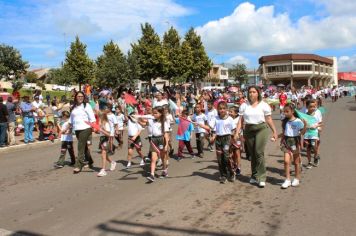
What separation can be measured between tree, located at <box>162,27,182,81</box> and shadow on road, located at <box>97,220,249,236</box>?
1525 inches

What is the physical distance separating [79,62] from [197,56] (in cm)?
1362

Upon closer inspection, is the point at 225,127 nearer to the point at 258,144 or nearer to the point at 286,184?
the point at 258,144

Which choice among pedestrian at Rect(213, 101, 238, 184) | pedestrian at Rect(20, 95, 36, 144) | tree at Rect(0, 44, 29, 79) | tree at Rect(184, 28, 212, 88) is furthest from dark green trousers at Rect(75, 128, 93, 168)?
tree at Rect(184, 28, 212, 88)

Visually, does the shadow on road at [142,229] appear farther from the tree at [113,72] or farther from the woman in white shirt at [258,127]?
the tree at [113,72]

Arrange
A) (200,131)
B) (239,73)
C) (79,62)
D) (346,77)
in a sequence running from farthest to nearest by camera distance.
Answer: (346,77) → (239,73) → (79,62) → (200,131)

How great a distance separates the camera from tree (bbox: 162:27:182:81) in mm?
45750

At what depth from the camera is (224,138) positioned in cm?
811

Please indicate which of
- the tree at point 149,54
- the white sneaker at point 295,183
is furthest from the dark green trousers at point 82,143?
the tree at point 149,54

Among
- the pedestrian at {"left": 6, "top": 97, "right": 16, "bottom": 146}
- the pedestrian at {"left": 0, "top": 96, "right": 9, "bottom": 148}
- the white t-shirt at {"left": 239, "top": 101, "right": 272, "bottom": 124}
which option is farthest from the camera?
the pedestrian at {"left": 6, "top": 97, "right": 16, "bottom": 146}

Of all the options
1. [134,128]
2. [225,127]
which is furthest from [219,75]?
[225,127]

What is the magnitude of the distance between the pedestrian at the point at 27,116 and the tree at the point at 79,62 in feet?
105

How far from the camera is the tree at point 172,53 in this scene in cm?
4575

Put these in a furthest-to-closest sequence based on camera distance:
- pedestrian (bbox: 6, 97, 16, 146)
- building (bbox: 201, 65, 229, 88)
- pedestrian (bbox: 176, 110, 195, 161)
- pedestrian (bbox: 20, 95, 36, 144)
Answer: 1. building (bbox: 201, 65, 229, 88)
2. pedestrian (bbox: 20, 95, 36, 144)
3. pedestrian (bbox: 6, 97, 16, 146)
4. pedestrian (bbox: 176, 110, 195, 161)

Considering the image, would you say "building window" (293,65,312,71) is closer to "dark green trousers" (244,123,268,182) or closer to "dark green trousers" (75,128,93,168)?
"dark green trousers" (75,128,93,168)
